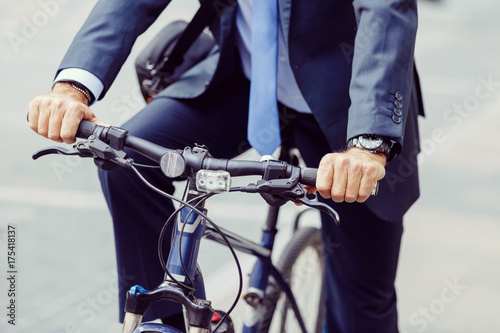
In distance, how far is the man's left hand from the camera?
6.89 feet

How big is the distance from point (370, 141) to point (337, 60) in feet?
2.18

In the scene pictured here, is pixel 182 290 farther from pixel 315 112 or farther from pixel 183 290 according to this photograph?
pixel 315 112

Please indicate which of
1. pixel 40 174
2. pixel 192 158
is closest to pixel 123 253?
pixel 192 158

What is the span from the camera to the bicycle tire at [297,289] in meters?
3.51

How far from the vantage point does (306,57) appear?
2.88 m

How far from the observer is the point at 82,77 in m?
2.55

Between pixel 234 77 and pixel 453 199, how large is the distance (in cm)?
464

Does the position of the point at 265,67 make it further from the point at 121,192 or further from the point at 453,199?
the point at 453,199

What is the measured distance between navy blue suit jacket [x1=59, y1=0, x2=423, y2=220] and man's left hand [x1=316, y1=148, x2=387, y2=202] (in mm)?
258

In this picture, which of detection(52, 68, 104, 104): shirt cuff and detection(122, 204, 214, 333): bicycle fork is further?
detection(52, 68, 104, 104): shirt cuff

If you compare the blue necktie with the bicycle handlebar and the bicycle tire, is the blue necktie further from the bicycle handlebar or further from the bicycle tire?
the bicycle tire

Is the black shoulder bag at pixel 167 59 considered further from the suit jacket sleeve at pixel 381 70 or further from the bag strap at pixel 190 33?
the suit jacket sleeve at pixel 381 70

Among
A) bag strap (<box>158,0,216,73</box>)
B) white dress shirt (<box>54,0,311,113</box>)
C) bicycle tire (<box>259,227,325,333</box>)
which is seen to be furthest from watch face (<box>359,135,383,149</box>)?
bicycle tire (<box>259,227,325,333</box>)

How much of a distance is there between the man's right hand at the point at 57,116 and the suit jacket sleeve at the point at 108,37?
28 cm
